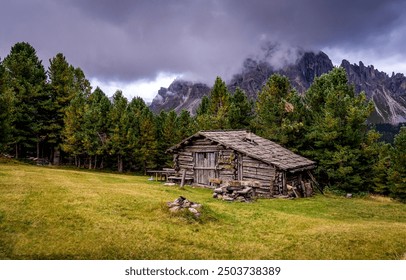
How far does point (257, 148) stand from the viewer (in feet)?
103

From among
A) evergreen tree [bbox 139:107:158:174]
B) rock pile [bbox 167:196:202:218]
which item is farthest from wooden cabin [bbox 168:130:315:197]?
evergreen tree [bbox 139:107:158:174]

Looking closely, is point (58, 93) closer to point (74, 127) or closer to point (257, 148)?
point (74, 127)

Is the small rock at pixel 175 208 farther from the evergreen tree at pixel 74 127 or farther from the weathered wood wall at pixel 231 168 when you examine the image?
the evergreen tree at pixel 74 127

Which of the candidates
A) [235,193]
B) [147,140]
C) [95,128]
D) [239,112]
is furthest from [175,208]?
[147,140]

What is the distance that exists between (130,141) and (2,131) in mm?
19442

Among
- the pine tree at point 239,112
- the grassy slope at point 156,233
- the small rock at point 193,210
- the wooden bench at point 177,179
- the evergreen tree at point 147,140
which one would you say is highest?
the pine tree at point 239,112

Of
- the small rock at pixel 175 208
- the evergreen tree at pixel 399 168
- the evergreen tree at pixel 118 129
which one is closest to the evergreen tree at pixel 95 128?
the evergreen tree at pixel 118 129

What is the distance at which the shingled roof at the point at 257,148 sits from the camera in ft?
93.5

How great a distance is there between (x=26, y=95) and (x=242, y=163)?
34.9m

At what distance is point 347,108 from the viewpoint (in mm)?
35250

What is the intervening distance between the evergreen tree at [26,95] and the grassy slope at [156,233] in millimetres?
30718

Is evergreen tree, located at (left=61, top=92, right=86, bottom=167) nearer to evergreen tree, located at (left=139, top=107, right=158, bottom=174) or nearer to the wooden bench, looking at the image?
evergreen tree, located at (left=139, top=107, right=158, bottom=174)
